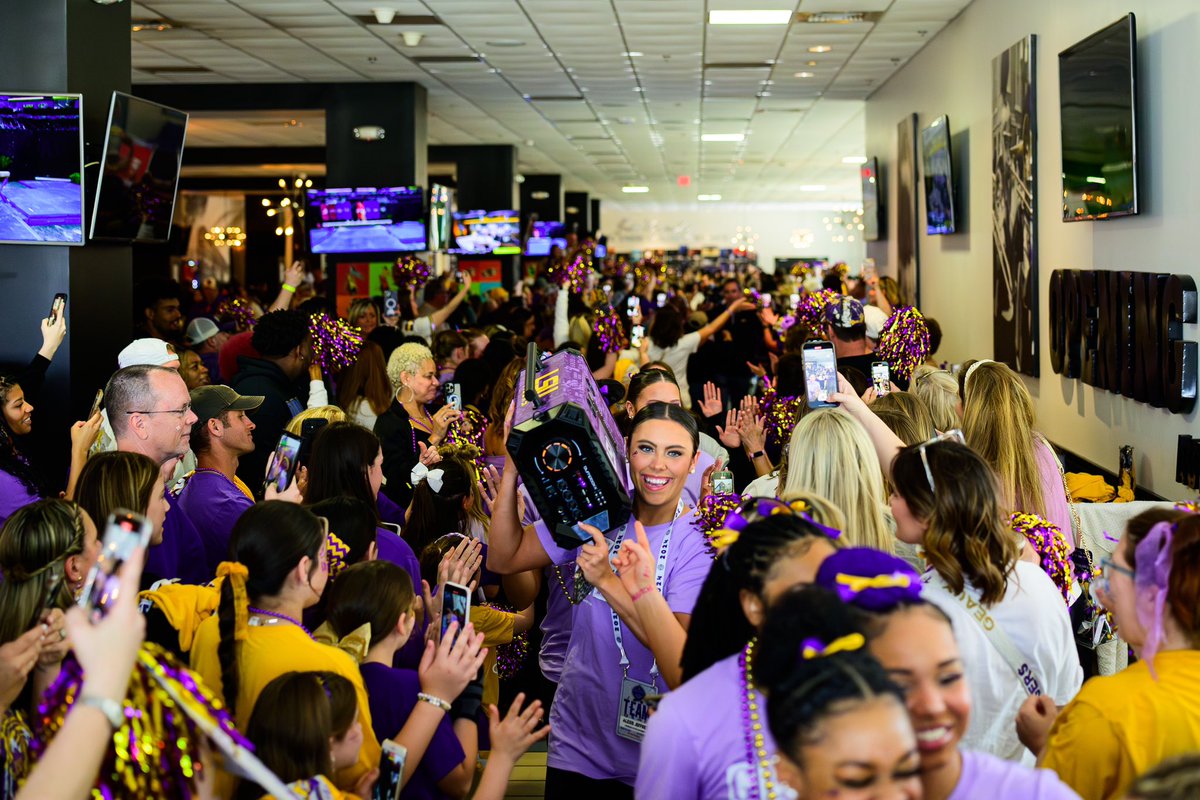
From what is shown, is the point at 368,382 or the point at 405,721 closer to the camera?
the point at 405,721

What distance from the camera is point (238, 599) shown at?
2.54 m

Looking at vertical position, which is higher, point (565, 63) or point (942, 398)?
point (565, 63)

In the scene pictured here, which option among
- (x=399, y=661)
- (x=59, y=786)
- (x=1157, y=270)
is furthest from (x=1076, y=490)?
(x=59, y=786)

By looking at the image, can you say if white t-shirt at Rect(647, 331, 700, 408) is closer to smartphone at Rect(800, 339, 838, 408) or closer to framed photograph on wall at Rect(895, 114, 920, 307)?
framed photograph on wall at Rect(895, 114, 920, 307)

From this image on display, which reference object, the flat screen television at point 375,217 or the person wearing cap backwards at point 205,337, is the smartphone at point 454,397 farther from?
the flat screen television at point 375,217

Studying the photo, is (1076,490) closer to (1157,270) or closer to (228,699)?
(1157,270)

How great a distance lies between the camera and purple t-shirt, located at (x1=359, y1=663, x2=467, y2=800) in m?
2.74

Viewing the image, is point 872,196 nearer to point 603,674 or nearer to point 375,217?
point 375,217

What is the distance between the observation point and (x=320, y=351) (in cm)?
646

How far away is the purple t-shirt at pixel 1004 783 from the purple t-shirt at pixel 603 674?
3.83 ft

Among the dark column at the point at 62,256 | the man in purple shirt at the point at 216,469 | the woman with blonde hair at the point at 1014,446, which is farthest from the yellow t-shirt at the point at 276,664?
the dark column at the point at 62,256

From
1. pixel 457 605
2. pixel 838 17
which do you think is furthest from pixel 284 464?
pixel 838 17

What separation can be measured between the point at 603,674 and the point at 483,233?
607 inches

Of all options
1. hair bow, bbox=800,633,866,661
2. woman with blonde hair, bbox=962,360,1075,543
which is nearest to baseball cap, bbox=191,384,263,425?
woman with blonde hair, bbox=962,360,1075,543
